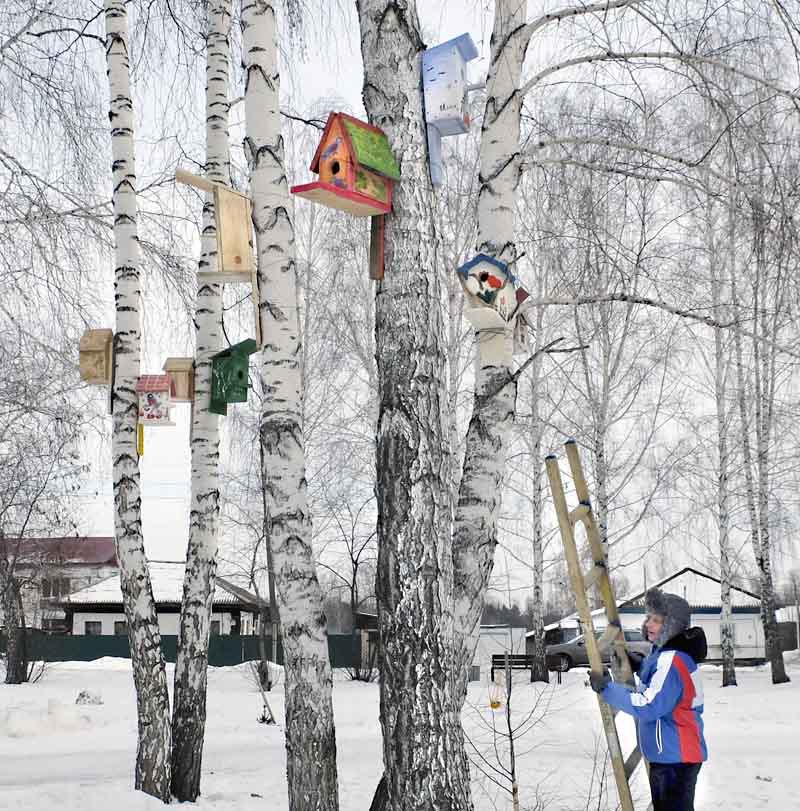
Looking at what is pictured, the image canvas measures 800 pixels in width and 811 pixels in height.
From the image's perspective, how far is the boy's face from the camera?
13.7 feet

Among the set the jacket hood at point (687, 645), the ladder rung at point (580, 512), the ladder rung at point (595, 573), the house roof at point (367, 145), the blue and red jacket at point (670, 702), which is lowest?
the blue and red jacket at point (670, 702)

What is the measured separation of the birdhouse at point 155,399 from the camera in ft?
23.4

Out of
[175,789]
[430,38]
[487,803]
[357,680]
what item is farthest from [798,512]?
[175,789]

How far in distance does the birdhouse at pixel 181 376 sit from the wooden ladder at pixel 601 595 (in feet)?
11.8

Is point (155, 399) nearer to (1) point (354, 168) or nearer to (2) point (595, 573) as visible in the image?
(1) point (354, 168)

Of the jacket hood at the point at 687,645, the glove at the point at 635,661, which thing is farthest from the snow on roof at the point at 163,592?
the jacket hood at the point at 687,645

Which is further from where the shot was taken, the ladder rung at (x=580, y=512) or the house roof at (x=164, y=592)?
the house roof at (x=164, y=592)

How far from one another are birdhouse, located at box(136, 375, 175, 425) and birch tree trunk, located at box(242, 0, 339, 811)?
2440mm

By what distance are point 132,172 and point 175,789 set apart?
4.43 meters

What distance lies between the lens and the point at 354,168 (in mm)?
3982

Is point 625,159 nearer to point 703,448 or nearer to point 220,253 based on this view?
point 220,253

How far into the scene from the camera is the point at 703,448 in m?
18.1

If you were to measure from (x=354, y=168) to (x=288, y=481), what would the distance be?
1615 mm

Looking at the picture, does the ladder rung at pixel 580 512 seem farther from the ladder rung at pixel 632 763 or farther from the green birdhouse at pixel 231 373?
the green birdhouse at pixel 231 373
